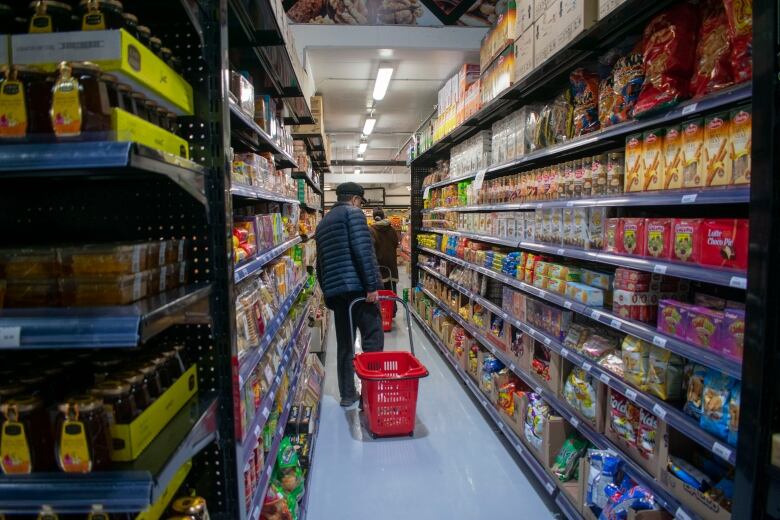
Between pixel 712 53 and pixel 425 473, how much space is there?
2880 mm

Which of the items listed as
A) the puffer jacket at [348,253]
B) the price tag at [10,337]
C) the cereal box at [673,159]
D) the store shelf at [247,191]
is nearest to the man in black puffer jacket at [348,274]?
the puffer jacket at [348,253]

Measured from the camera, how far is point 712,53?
1846 mm

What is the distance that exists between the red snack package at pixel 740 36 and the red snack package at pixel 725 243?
1.66 feet

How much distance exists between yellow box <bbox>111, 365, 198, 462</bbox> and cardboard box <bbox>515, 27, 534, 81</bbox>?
9.17 feet

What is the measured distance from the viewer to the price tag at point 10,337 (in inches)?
39.8

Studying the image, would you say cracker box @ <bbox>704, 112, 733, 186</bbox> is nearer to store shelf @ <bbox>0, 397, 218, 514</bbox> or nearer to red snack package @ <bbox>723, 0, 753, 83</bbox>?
red snack package @ <bbox>723, 0, 753, 83</bbox>

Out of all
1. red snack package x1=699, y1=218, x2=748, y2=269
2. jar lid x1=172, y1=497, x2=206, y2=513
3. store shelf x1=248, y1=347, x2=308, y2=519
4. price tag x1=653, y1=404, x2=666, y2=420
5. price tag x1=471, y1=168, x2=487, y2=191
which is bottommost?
store shelf x1=248, y1=347, x2=308, y2=519

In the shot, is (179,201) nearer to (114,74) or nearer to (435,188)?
(114,74)

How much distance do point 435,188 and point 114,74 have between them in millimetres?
6372

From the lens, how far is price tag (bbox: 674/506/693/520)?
1.84 metres

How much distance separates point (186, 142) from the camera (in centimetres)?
144

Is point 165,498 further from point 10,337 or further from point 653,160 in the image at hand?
point 653,160

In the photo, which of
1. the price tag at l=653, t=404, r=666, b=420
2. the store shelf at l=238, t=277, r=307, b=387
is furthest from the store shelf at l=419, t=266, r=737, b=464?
the store shelf at l=238, t=277, r=307, b=387

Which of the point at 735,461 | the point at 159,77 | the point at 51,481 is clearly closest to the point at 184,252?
the point at 159,77
